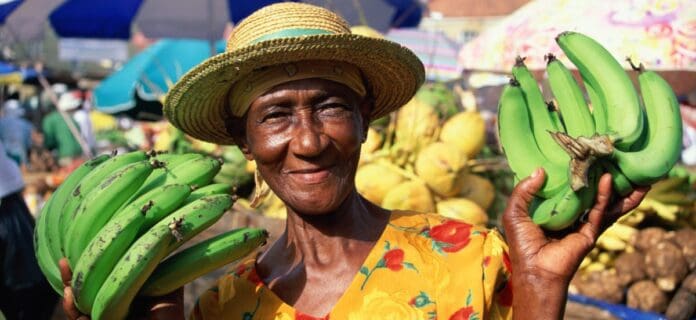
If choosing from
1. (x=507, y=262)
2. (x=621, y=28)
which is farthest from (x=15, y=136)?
(x=507, y=262)

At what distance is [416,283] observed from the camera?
6.64ft

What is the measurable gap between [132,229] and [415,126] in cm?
394

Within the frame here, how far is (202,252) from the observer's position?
1.96 metres

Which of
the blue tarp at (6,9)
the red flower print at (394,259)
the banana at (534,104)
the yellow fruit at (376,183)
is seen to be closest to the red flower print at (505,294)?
the red flower print at (394,259)

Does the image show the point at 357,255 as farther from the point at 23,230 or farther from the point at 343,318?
the point at 23,230

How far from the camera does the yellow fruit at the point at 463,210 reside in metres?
5.09

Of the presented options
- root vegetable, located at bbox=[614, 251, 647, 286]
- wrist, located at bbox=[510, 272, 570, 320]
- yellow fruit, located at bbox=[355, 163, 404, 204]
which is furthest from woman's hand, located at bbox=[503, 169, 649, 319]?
yellow fruit, located at bbox=[355, 163, 404, 204]

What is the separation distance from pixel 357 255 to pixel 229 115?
589 mm

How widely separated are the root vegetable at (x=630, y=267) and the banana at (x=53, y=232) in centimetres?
330

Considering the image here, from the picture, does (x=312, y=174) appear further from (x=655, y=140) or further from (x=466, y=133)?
Answer: (x=466, y=133)

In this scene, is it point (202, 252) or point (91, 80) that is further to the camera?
point (91, 80)

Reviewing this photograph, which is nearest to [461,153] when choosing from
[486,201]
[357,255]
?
[486,201]

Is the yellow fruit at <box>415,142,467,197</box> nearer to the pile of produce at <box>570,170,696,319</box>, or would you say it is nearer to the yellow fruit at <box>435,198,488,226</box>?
the yellow fruit at <box>435,198,488,226</box>

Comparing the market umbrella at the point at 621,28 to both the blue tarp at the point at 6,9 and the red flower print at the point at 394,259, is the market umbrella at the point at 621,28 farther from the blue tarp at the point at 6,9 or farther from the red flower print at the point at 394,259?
the blue tarp at the point at 6,9
